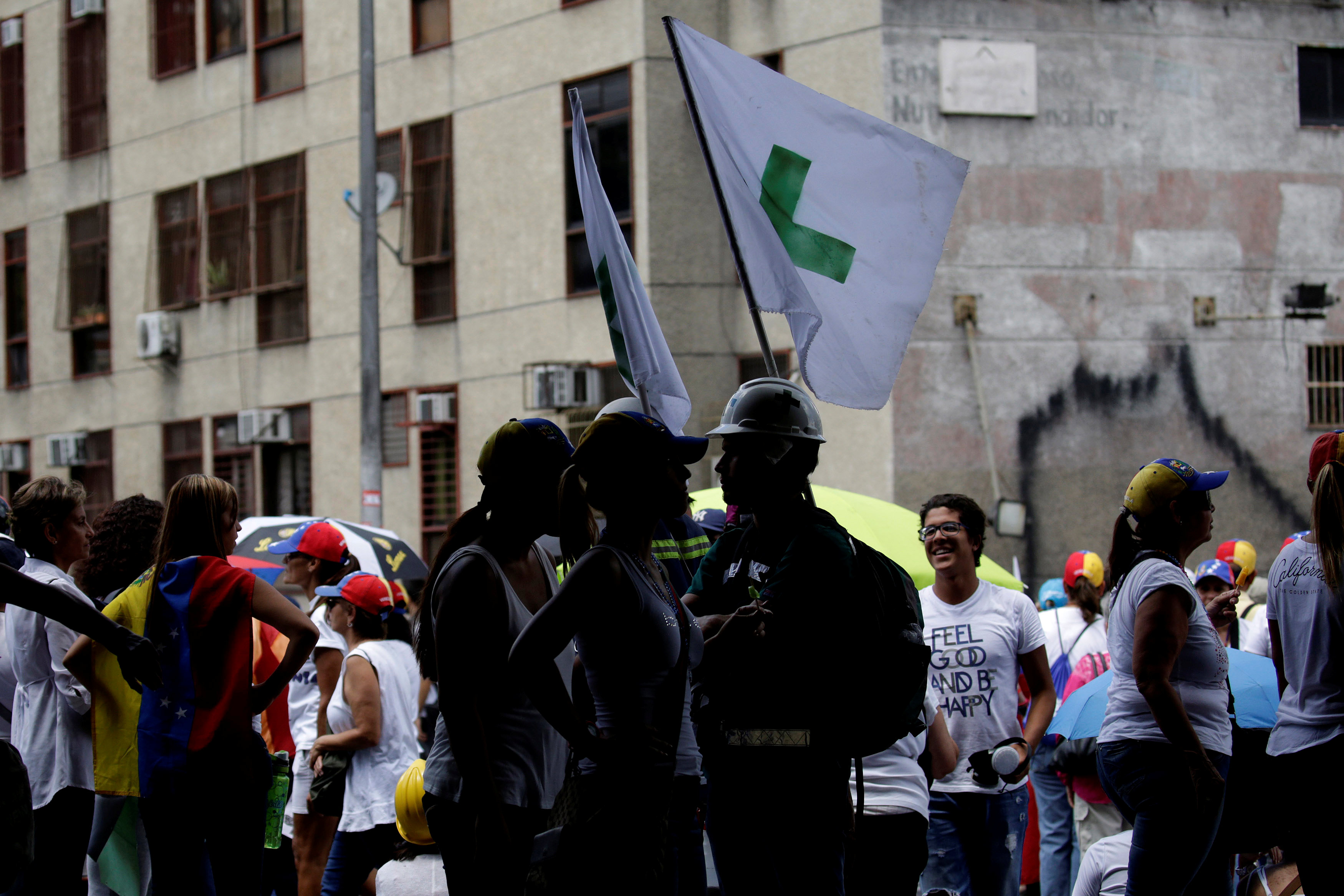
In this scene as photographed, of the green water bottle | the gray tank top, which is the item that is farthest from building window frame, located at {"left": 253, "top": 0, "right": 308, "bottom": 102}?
the gray tank top

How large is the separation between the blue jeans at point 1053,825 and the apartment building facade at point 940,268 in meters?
9.83

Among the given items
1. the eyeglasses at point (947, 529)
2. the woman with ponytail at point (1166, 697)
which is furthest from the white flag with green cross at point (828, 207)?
the eyeglasses at point (947, 529)

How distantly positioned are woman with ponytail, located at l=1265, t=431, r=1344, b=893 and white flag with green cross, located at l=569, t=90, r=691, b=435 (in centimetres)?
215

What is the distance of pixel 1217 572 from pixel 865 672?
539 cm

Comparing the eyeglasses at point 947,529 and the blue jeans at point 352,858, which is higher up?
the eyeglasses at point 947,529

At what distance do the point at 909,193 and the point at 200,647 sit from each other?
290 centimetres

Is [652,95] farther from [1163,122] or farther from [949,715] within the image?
[949,715]

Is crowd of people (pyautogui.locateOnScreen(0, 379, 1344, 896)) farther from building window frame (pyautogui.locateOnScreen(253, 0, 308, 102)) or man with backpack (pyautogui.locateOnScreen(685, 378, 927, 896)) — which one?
building window frame (pyautogui.locateOnScreen(253, 0, 308, 102))

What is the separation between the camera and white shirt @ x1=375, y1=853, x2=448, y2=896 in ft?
27.8

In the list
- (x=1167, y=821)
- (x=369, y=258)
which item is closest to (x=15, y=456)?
(x=369, y=258)

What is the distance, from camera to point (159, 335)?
2444cm

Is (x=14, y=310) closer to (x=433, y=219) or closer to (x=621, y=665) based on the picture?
(x=433, y=219)

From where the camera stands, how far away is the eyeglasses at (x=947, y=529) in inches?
242

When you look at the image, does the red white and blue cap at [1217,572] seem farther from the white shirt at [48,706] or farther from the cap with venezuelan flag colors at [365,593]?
the white shirt at [48,706]
